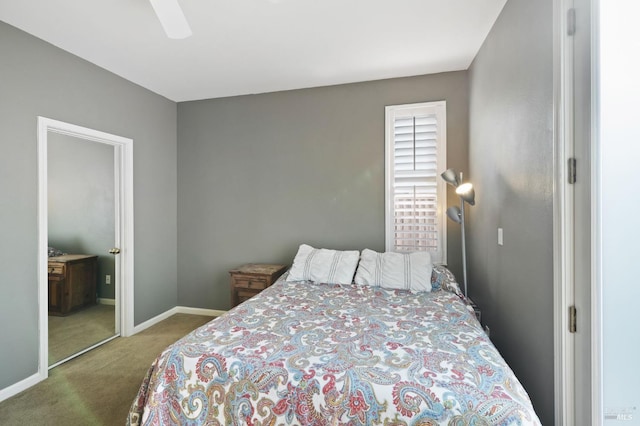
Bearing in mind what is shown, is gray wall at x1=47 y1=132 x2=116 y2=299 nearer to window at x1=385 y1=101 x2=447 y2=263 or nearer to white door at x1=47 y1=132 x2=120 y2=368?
white door at x1=47 y1=132 x2=120 y2=368

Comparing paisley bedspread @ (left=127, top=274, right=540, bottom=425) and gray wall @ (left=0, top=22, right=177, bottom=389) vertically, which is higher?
gray wall @ (left=0, top=22, right=177, bottom=389)

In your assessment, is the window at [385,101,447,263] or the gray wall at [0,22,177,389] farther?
the window at [385,101,447,263]

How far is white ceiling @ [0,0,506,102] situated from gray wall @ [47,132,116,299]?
3.07ft

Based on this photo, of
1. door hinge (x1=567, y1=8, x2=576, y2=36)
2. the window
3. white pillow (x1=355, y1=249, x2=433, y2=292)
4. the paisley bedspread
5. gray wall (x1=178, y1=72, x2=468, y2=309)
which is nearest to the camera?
the paisley bedspread

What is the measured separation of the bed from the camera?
1080mm

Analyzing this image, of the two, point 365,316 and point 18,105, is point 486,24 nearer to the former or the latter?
point 365,316

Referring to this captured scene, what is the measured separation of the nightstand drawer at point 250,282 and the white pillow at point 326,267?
0.40m

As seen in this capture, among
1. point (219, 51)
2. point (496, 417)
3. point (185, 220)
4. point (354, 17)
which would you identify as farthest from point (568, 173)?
point (185, 220)

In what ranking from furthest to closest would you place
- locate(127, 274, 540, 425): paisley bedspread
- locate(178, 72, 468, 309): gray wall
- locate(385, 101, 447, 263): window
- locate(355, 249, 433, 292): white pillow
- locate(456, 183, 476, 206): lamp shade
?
locate(178, 72, 468, 309): gray wall < locate(385, 101, 447, 263): window < locate(355, 249, 433, 292): white pillow < locate(456, 183, 476, 206): lamp shade < locate(127, 274, 540, 425): paisley bedspread

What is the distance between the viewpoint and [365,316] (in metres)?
1.83

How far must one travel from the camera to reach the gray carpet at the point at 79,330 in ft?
8.82

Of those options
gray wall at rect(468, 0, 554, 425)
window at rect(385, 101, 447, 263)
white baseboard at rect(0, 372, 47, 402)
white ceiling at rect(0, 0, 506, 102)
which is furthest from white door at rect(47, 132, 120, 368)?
gray wall at rect(468, 0, 554, 425)

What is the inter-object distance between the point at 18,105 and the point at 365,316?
2.96m

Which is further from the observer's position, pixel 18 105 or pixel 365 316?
pixel 18 105
